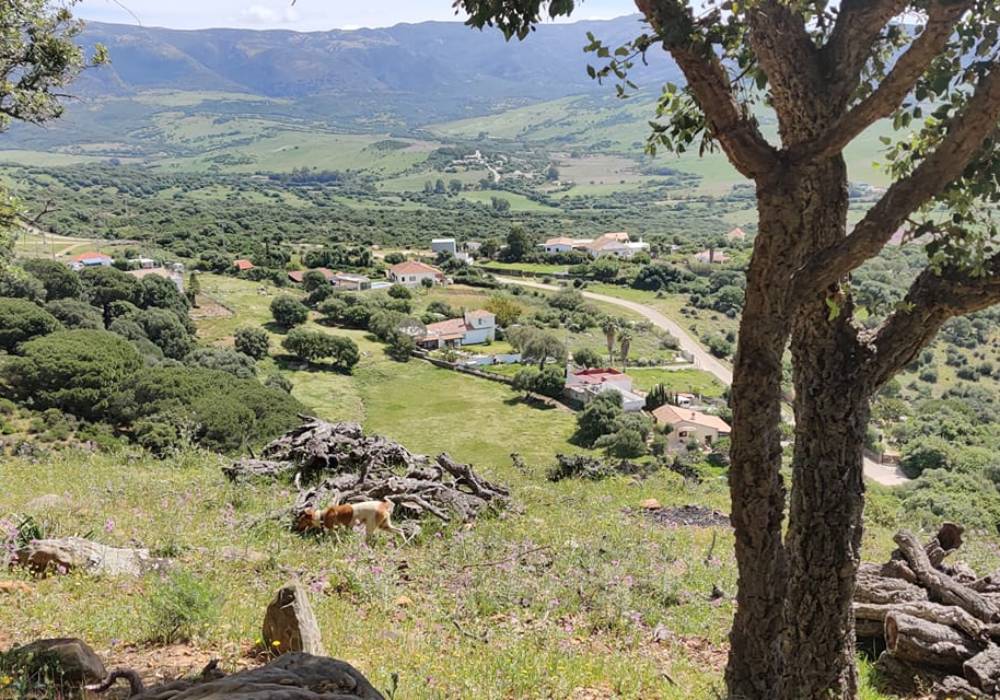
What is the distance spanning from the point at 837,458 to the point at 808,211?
4.43 feet

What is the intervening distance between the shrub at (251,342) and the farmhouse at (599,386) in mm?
22314

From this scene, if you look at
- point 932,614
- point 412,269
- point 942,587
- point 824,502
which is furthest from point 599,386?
point 824,502

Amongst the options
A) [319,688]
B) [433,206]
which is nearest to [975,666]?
[319,688]

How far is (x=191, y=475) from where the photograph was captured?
11117 mm

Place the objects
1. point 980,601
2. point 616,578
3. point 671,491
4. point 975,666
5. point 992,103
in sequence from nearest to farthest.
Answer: point 992,103
point 975,666
point 980,601
point 616,578
point 671,491

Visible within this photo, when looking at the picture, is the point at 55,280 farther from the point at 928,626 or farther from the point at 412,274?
the point at 928,626

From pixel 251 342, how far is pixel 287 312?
9772 mm

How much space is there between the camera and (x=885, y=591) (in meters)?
5.54

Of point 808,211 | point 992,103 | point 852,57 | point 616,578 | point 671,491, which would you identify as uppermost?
point 852,57

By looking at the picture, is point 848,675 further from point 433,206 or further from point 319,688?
point 433,206

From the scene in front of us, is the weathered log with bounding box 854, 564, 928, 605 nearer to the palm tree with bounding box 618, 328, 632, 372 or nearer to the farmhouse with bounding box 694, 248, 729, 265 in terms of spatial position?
the palm tree with bounding box 618, 328, 632, 372

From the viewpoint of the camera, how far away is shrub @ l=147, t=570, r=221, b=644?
4.84 m

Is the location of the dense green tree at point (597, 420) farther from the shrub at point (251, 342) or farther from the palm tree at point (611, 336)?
the shrub at point (251, 342)

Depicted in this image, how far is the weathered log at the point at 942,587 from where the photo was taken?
509 centimetres
